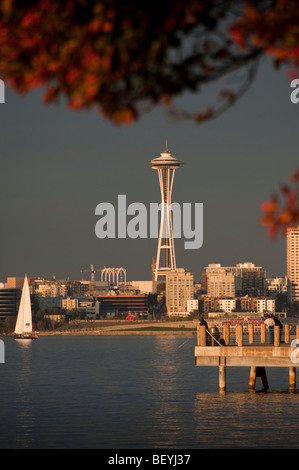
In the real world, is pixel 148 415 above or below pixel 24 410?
above

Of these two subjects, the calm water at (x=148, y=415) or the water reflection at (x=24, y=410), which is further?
the water reflection at (x=24, y=410)

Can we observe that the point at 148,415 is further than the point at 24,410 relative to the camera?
No

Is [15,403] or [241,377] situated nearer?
[15,403]

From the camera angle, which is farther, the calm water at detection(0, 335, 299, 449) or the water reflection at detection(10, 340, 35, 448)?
the water reflection at detection(10, 340, 35, 448)

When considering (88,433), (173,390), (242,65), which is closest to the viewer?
(242,65)

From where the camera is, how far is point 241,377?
3233 inches
